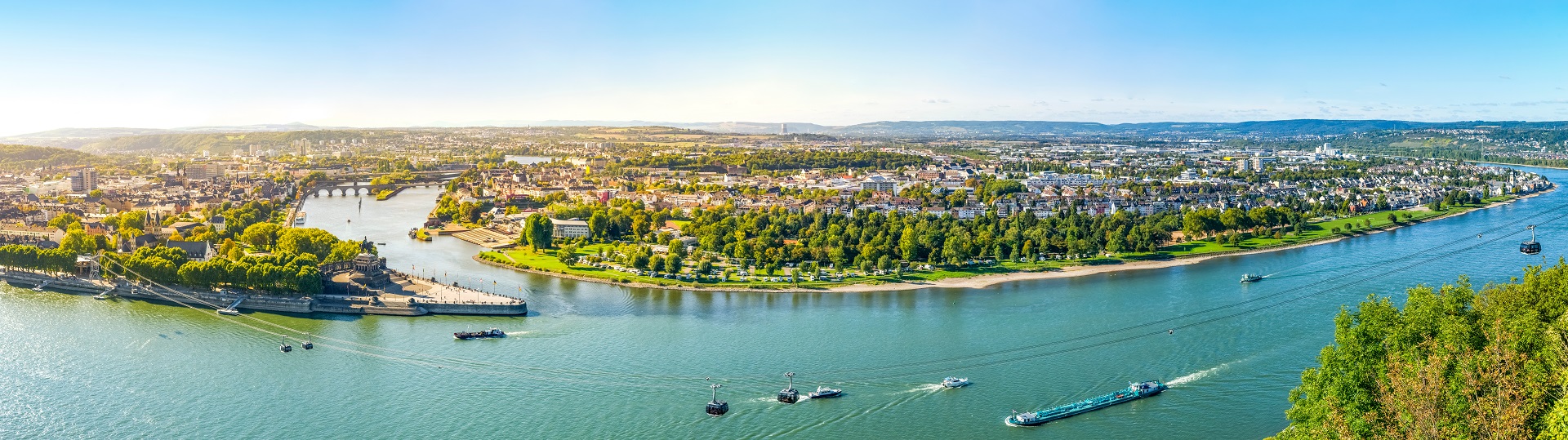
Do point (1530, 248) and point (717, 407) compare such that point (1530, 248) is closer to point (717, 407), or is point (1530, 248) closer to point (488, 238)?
point (717, 407)

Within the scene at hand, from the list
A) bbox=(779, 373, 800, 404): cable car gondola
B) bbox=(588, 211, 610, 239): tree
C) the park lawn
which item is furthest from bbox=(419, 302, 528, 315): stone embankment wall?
the park lawn

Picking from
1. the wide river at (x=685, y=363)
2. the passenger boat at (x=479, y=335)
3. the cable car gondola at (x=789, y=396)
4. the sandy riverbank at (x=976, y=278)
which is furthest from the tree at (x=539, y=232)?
the cable car gondola at (x=789, y=396)

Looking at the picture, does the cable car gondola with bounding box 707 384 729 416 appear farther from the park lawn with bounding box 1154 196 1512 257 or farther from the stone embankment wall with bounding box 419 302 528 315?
the park lawn with bounding box 1154 196 1512 257

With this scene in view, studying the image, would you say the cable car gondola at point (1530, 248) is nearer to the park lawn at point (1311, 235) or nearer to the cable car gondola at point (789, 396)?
the park lawn at point (1311, 235)

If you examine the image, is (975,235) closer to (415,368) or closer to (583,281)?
(583,281)

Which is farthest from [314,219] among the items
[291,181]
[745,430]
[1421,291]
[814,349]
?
[1421,291]

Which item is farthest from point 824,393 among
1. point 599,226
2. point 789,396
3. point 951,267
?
point 599,226
